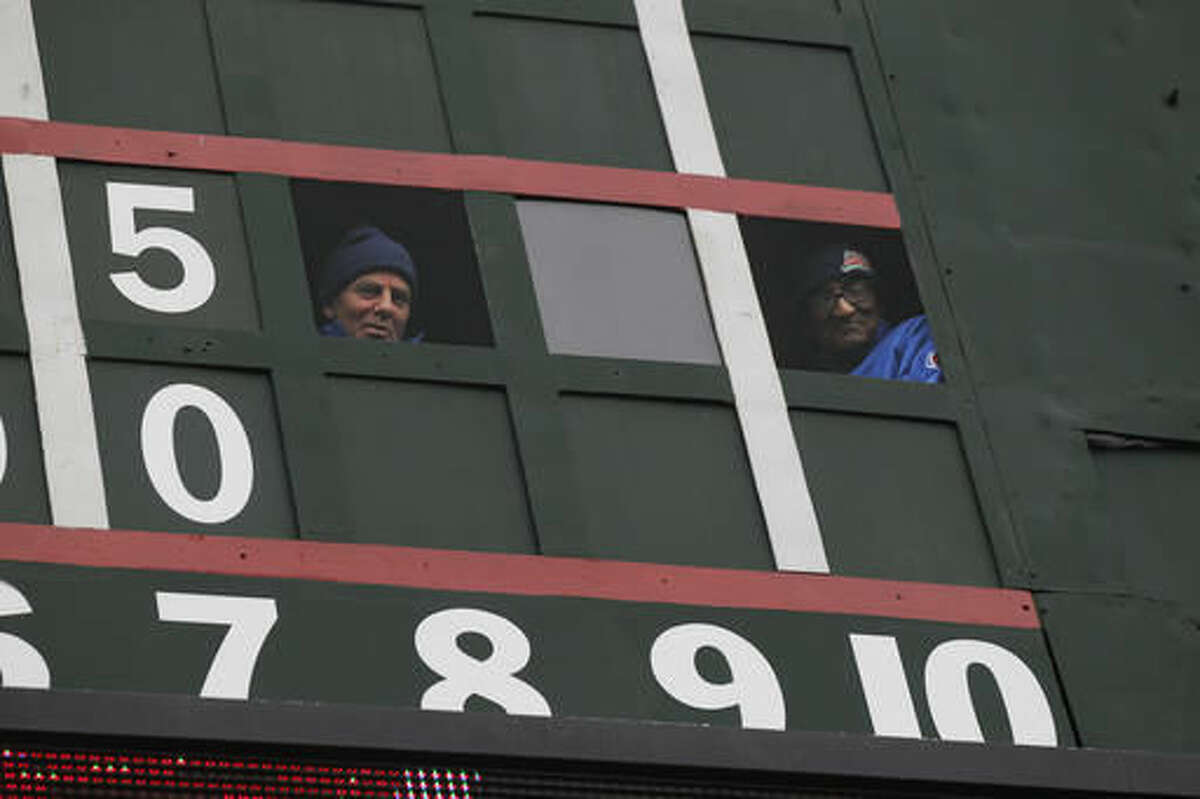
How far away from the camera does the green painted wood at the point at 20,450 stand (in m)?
5.97

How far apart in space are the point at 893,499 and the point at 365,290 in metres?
1.14

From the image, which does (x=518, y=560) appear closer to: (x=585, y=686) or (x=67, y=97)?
(x=585, y=686)

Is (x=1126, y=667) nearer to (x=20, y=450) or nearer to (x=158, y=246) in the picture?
(x=158, y=246)

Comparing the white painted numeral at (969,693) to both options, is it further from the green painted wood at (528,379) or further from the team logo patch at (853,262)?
the team logo patch at (853,262)

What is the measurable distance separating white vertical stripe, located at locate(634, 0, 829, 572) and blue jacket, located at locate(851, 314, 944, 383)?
0.25m

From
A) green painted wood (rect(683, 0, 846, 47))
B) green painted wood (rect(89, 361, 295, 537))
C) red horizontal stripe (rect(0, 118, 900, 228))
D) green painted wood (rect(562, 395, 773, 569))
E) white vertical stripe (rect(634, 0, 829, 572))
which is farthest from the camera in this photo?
green painted wood (rect(683, 0, 846, 47))

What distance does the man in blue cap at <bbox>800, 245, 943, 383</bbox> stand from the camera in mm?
6809

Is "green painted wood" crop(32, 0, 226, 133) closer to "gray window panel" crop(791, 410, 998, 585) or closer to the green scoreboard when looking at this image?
the green scoreboard

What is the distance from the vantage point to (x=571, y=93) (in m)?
7.09

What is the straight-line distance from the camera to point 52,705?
464 cm

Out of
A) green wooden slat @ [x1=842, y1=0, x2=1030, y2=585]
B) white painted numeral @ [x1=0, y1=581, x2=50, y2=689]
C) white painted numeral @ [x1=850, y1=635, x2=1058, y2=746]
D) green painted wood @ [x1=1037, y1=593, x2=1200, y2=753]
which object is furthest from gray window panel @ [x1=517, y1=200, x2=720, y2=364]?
white painted numeral @ [x1=0, y1=581, x2=50, y2=689]

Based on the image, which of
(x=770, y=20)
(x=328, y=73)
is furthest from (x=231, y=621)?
(x=770, y=20)

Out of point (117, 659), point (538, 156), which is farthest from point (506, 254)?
point (117, 659)

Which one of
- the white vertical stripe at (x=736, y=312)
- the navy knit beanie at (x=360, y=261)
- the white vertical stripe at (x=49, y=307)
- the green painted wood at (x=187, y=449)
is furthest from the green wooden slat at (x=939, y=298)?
the white vertical stripe at (x=49, y=307)
